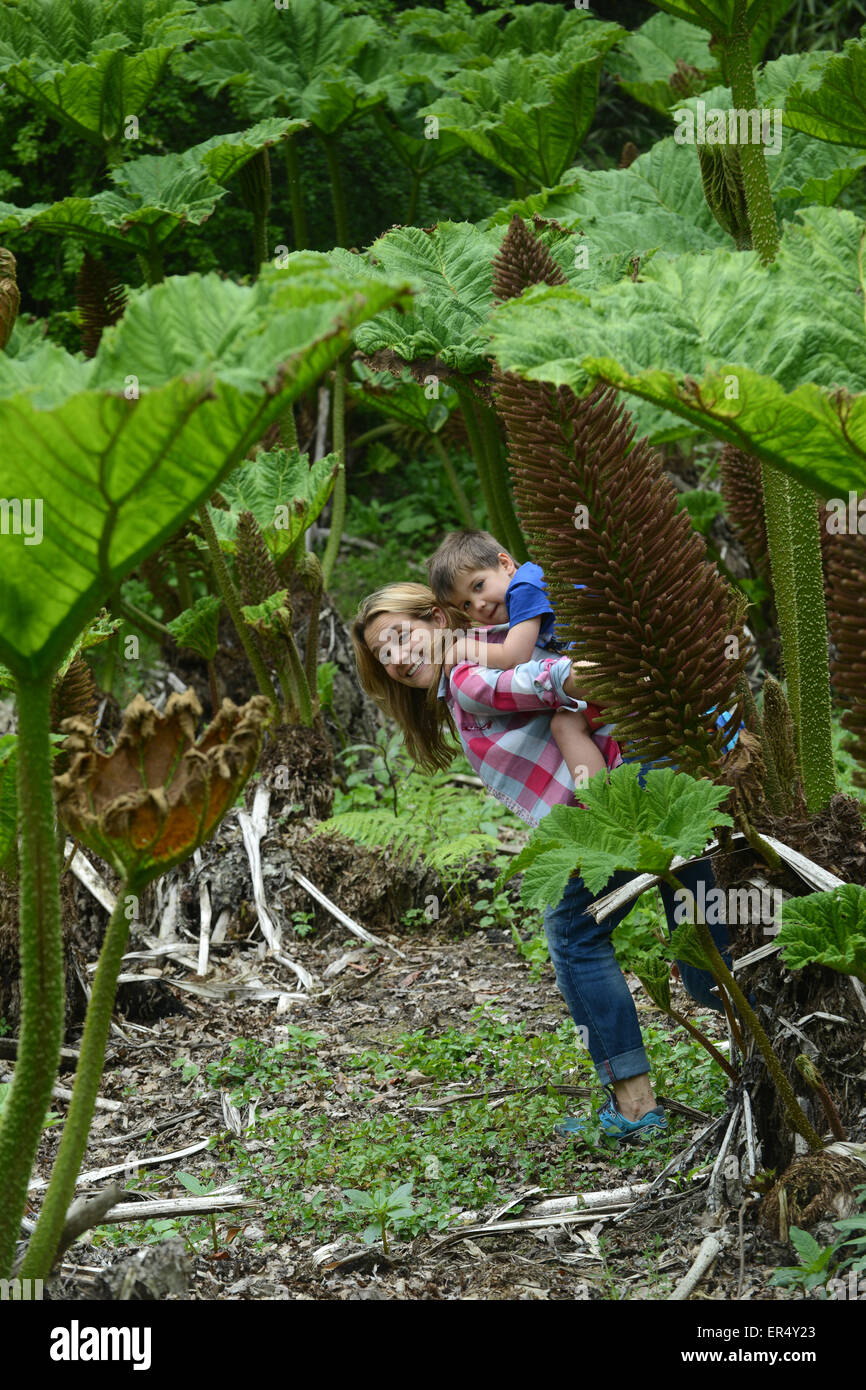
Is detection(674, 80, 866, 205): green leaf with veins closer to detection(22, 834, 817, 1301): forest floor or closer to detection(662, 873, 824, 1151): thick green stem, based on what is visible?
detection(22, 834, 817, 1301): forest floor

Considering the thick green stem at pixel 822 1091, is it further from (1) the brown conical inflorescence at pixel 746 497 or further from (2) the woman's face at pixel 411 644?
(1) the brown conical inflorescence at pixel 746 497

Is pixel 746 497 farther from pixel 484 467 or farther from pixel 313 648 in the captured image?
pixel 313 648

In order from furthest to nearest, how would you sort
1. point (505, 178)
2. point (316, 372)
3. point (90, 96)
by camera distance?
point (505, 178) → point (90, 96) → point (316, 372)

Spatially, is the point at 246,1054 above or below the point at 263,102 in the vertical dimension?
below

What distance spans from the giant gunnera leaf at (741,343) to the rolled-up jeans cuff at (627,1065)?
1469 millimetres

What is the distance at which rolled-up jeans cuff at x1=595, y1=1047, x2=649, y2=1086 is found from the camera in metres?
2.70

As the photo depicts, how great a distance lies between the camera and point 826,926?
172 cm

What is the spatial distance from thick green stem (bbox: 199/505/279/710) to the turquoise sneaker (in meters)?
2.04

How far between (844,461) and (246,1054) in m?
2.36

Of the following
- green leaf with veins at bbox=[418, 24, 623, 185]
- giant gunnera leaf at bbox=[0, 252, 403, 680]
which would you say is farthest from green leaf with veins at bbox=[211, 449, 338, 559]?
giant gunnera leaf at bbox=[0, 252, 403, 680]

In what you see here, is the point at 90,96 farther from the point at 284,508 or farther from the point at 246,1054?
the point at 246,1054

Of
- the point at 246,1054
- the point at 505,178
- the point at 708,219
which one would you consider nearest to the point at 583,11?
the point at 505,178

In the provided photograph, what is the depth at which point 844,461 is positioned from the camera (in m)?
1.57

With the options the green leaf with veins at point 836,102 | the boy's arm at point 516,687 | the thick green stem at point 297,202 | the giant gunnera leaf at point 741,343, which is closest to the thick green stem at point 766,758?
the giant gunnera leaf at point 741,343
